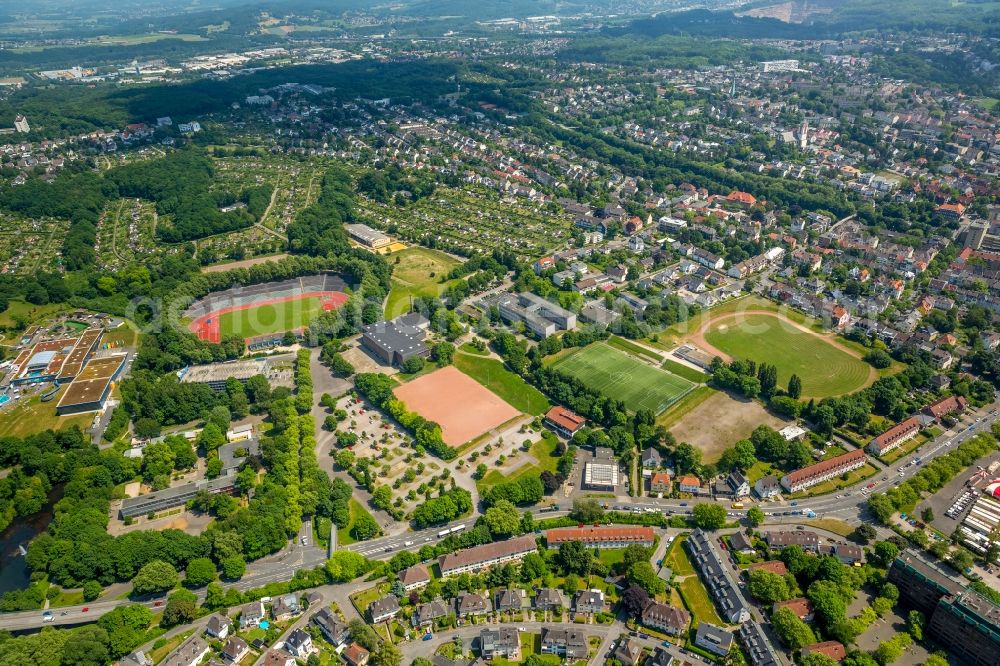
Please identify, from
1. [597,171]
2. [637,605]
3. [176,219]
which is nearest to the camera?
[637,605]

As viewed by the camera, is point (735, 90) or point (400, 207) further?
point (735, 90)

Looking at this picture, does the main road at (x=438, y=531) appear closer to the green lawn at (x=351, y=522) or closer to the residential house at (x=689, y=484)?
the green lawn at (x=351, y=522)

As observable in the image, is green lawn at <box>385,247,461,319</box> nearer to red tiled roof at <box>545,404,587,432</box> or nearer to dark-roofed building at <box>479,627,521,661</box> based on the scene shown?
red tiled roof at <box>545,404,587,432</box>

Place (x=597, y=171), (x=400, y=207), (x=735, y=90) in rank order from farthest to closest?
(x=735, y=90) < (x=597, y=171) < (x=400, y=207)

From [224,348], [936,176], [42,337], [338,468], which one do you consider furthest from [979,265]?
[42,337]

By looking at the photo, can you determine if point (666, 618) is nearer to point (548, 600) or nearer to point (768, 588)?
point (768, 588)

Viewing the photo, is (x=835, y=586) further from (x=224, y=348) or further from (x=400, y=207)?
(x=400, y=207)

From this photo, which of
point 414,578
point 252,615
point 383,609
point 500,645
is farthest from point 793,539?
point 252,615
